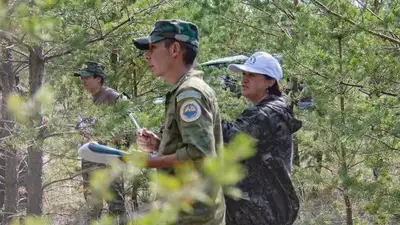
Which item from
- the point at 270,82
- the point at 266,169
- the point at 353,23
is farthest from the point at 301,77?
the point at 266,169

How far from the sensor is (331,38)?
18.0ft

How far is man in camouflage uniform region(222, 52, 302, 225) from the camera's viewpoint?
9.68ft

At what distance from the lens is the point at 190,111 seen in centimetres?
223

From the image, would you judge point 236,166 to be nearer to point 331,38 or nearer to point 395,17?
point 395,17

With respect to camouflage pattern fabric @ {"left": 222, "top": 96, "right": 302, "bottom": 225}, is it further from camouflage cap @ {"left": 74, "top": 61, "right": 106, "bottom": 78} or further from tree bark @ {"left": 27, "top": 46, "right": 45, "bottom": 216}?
camouflage cap @ {"left": 74, "top": 61, "right": 106, "bottom": 78}

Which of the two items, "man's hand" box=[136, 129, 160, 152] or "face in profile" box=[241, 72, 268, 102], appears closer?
"man's hand" box=[136, 129, 160, 152]

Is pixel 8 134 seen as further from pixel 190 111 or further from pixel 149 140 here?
pixel 190 111

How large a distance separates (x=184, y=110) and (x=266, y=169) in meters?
0.89

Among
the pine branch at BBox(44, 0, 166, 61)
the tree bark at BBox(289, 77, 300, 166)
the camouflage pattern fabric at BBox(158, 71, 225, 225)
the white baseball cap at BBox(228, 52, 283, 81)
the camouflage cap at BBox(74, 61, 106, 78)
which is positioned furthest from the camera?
the tree bark at BBox(289, 77, 300, 166)

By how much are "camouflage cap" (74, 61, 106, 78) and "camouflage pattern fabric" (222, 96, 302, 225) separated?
6.87 feet

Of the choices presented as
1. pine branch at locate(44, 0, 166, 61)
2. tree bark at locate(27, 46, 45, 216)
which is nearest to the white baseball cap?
pine branch at locate(44, 0, 166, 61)

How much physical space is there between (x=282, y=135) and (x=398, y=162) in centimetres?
271

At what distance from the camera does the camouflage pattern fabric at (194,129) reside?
7.21 feet

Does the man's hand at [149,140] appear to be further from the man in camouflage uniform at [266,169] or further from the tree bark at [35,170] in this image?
the tree bark at [35,170]
